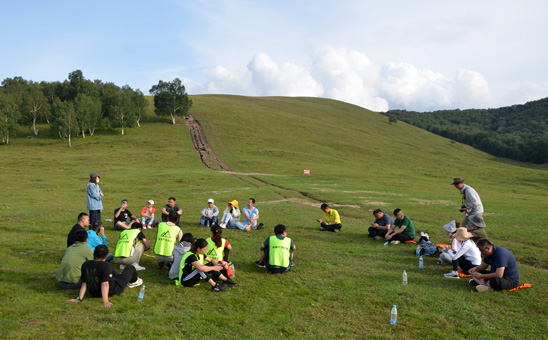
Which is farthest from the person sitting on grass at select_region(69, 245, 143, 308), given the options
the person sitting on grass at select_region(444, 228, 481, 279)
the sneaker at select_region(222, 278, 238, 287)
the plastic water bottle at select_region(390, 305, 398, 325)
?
the person sitting on grass at select_region(444, 228, 481, 279)

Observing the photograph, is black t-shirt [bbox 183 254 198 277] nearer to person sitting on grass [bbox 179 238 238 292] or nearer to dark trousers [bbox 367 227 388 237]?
person sitting on grass [bbox 179 238 238 292]

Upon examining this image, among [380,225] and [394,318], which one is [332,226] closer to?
[380,225]

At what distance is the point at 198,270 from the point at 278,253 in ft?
10.3

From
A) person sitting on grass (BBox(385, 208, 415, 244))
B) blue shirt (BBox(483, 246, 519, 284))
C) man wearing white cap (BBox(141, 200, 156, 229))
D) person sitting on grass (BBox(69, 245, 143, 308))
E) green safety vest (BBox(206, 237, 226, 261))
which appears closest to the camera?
person sitting on grass (BBox(69, 245, 143, 308))

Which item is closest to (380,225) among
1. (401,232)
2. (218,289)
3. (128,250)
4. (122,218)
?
(401,232)

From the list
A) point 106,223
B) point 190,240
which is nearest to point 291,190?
point 106,223

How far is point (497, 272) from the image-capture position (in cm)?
1092

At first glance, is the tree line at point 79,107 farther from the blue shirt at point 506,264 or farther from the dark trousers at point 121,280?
the blue shirt at point 506,264

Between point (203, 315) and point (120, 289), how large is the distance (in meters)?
2.95

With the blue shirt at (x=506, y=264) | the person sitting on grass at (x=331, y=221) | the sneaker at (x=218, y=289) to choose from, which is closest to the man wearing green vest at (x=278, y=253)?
the sneaker at (x=218, y=289)

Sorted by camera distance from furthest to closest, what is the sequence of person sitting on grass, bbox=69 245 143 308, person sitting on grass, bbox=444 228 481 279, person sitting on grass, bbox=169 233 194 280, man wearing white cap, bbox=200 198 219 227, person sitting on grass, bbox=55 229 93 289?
man wearing white cap, bbox=200 198 219 227
person sitting on grass, bbox=444 228 481 279
person sitting on grass, bbox=169 233 194 280
person sitting on grass, bbox=55 229 93 289
person sitting on grass, bbox=69 245 143 308

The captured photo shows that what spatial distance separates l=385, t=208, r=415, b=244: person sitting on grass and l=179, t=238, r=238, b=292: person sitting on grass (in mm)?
10076

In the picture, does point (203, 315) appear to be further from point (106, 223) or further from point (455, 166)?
point (455, 166)

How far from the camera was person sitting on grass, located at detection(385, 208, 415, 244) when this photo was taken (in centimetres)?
1747
